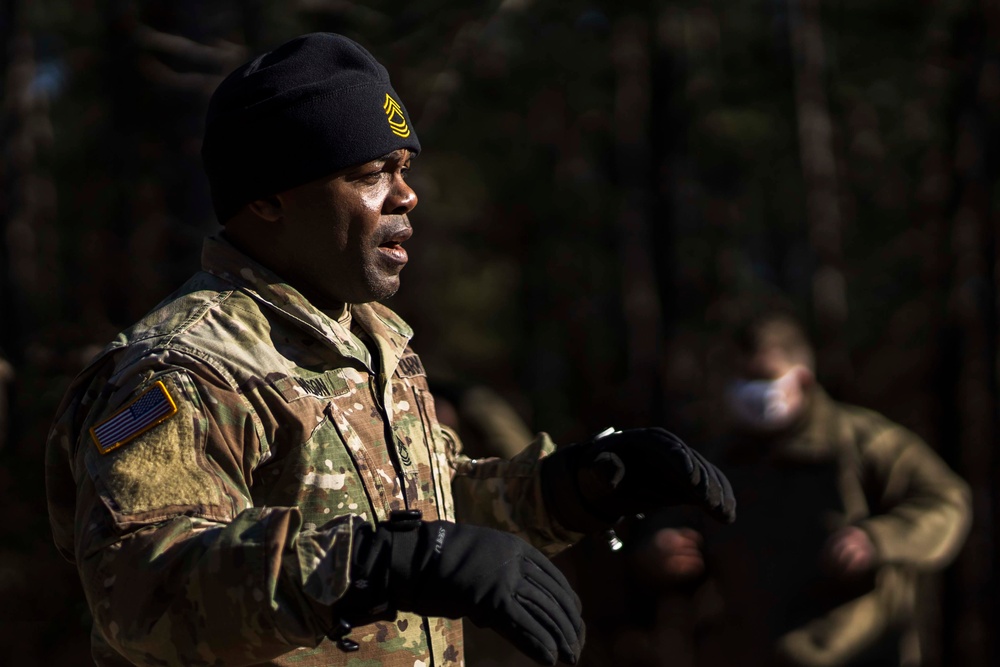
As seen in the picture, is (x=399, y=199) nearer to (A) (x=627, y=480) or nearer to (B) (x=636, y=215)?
(A) (x=627, y=480)

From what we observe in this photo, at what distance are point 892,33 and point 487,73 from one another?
3143mm

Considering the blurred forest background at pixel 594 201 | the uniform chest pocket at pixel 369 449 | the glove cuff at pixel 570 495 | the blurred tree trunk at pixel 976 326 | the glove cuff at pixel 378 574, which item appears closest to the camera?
the glove cuff at pixel 378 574

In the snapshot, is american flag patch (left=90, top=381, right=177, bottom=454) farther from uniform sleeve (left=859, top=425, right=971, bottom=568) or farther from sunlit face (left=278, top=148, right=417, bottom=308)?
uniform sleeve (left=859, top=425, right=971, bottom=568)

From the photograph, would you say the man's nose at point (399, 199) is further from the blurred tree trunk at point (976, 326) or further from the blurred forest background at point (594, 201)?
the blurred tree trunk at point (976, 326)

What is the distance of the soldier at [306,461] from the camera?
5.58 ft

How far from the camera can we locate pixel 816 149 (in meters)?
9.48

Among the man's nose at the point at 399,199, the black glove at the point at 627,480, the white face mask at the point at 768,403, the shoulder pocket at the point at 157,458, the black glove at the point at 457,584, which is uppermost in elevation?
the man's nose at the point at 399,199

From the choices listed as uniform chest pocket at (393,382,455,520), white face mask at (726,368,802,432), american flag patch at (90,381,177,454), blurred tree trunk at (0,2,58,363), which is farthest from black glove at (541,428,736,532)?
blurred tree trunk at (0,2,58,363)

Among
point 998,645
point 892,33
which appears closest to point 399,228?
point 998,645

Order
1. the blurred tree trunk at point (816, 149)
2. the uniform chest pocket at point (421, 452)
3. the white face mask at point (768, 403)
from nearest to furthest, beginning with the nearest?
the uniform chest pocket at point (421, 452) → the white face mask at point (768, 403) → the blurred tree trunk at point (816, 149)

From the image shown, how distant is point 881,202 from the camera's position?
10211 mm

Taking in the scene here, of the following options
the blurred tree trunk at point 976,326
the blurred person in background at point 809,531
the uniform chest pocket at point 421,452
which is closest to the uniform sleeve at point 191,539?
the uniform chest pocket at point 421,452

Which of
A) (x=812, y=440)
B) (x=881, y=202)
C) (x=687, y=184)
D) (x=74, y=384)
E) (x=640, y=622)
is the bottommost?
(x=640, y=622)

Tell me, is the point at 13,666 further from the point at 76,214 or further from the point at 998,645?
the point at 998,645
